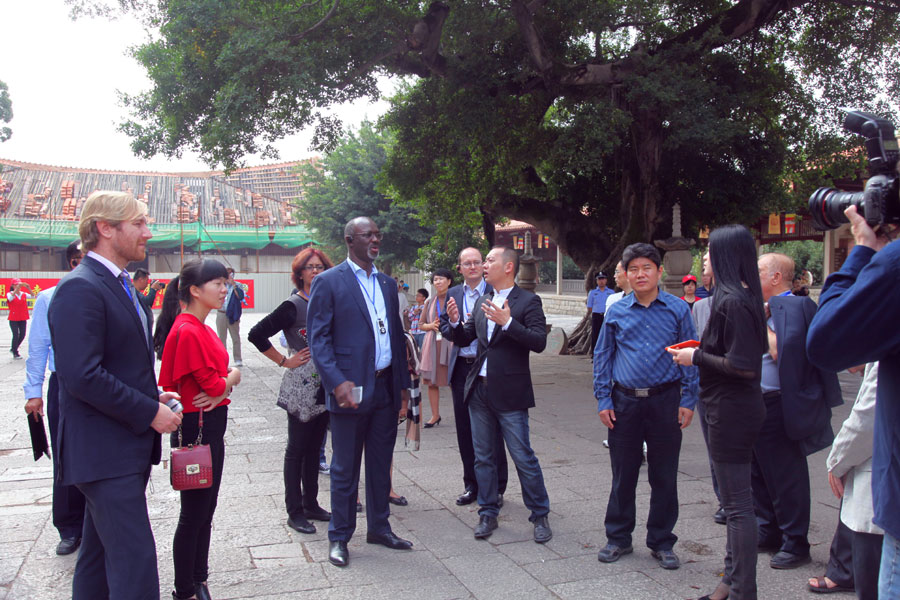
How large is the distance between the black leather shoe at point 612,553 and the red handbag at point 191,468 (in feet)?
6.87

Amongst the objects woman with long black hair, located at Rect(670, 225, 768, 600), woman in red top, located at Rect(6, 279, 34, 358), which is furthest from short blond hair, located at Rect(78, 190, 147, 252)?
woman in red top, located at Rect(6, 279, 34, 358)

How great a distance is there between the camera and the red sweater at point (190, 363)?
3152 mm

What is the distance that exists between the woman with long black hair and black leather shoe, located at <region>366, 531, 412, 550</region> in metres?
1.62

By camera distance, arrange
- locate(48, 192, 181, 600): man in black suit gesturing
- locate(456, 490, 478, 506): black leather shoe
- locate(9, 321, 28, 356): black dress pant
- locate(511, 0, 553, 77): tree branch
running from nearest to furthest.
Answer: locate(48, 192, 181, 600): man in black suit gesturing < locate(456, 490, 478, 506): black leather shoe < locate(511, 0, 553, 77): tree branch < locate(9, 321, 28, 356): black dress pant

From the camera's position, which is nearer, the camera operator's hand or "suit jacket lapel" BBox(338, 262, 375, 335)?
the camera operator's hand

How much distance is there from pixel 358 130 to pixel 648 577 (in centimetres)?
2760

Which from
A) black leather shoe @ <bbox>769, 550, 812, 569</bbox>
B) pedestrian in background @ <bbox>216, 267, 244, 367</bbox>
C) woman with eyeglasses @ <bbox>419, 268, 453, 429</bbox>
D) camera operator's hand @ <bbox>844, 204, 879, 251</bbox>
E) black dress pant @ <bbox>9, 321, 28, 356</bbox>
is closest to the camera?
camera operator's hand @ <bbox>844, 204, 879, 251</bbox>

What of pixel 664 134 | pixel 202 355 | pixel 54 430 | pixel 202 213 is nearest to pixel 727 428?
pixel 202 355

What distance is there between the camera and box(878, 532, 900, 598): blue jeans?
1.80 metres

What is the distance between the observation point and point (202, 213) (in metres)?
44.6

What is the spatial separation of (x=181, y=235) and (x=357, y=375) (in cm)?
3464

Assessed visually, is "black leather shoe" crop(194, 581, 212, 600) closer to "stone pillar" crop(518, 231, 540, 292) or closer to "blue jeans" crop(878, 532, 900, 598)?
"blue jeans" crop(878, 532, 900, 598)

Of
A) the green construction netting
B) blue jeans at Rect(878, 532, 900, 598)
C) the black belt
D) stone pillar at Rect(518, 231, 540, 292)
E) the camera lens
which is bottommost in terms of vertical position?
blue jeans at Rect(878, 532, 900, 598)

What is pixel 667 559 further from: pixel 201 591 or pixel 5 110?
pixel 5 110
